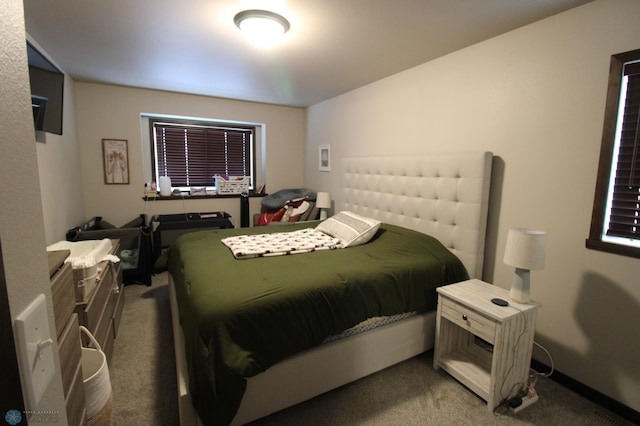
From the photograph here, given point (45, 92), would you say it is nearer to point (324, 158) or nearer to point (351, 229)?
point (351, 229)

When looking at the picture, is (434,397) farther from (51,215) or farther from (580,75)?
(51,215)

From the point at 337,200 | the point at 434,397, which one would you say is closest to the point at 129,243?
the point at 337,200

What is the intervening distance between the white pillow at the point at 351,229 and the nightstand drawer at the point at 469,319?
0.86 meters

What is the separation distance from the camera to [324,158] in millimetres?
4535

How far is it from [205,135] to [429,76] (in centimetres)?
332

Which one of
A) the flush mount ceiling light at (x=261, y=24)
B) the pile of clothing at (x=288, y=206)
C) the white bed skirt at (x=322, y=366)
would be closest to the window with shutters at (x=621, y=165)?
the white bed skirt at (x=322, y=366)

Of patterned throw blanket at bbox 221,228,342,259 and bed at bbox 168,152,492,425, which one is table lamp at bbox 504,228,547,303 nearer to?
bed at bbox 168,152,492,425

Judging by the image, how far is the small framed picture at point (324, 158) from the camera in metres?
4.40

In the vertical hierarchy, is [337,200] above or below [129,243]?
above

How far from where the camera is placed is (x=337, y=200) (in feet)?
13.9

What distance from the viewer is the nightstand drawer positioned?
5.91ft

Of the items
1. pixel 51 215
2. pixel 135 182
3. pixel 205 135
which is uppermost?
pixel 205 135

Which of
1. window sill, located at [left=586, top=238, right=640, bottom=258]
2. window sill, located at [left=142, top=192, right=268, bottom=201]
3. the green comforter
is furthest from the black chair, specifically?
window sill, located at [left=586, top=238, right=640, bottom=258]

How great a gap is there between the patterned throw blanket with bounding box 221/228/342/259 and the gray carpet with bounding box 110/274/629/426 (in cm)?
92
